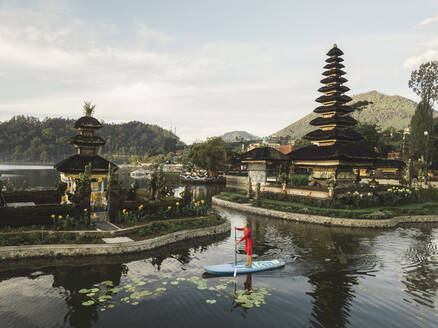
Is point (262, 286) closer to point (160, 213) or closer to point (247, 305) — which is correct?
point (247, 305)

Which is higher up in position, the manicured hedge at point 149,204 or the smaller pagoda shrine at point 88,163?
the smaller pagoda shrine at point 88,163

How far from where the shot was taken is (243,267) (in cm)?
1405

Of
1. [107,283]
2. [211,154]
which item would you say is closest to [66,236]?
[107,283]

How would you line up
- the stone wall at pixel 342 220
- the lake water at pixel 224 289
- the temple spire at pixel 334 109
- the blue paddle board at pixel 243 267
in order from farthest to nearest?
the temple spire at pixel 334 109 < the stone wall at pixel 342 220 < the blue paddle board at pixel 243 267 < the lake water at pixel 224 289

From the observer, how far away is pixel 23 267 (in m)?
14.3

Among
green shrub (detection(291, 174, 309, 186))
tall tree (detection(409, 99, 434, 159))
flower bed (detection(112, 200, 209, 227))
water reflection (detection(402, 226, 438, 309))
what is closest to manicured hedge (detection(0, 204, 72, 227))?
flower bed (detection(112, 200, 209, 227))

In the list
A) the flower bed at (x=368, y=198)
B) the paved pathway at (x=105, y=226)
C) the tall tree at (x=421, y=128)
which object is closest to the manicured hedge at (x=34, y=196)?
the paved pathway at (x=105, y=226)

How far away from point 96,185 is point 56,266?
13819 millimetres

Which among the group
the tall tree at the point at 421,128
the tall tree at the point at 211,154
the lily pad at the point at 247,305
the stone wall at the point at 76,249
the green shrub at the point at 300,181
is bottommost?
the lily pad at the point at 247,305

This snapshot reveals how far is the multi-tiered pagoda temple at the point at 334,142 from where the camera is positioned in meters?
35.6

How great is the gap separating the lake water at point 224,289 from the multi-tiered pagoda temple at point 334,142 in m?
17.6

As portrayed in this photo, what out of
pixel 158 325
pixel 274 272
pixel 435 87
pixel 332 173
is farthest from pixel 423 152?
pixel 158 325

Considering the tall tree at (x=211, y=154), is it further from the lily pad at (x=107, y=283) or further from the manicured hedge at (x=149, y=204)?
the lily pad at (x=107, y=283)

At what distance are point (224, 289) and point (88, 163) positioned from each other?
2061 cm
